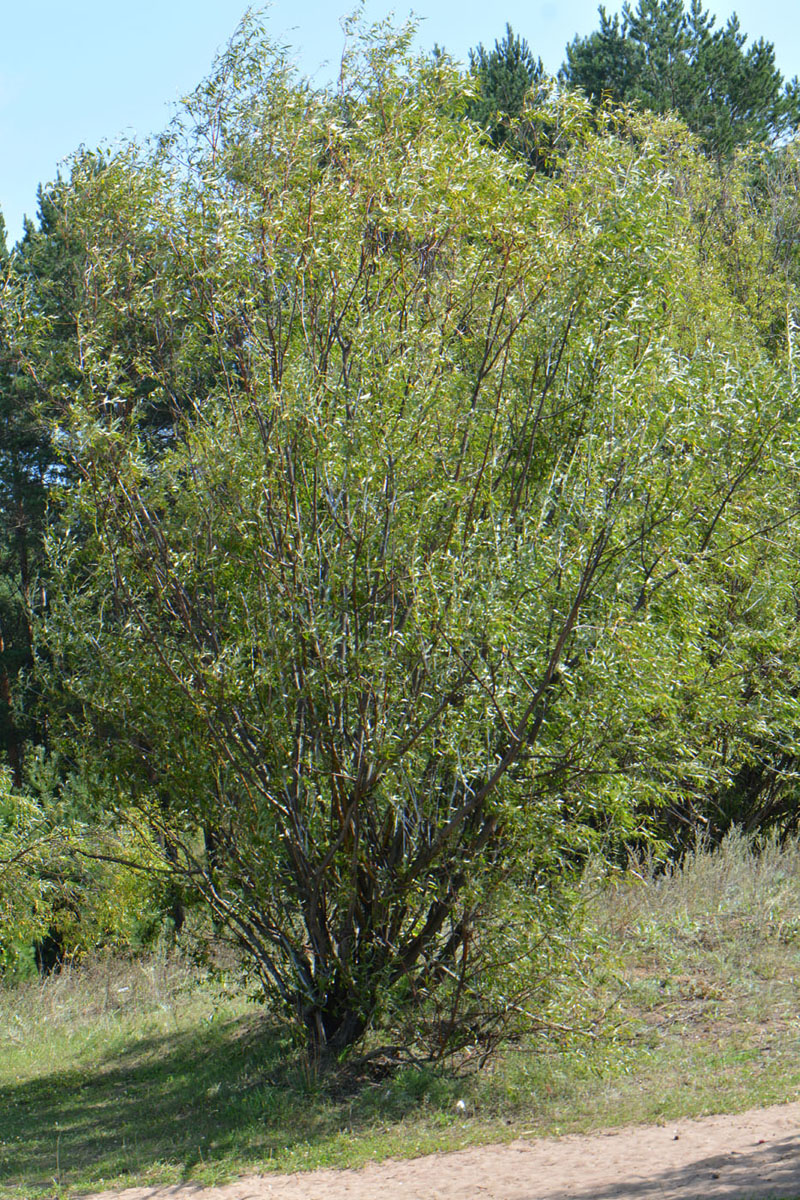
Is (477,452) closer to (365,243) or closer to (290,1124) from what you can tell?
(365,243)

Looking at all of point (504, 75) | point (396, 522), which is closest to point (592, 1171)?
point (396, 522)

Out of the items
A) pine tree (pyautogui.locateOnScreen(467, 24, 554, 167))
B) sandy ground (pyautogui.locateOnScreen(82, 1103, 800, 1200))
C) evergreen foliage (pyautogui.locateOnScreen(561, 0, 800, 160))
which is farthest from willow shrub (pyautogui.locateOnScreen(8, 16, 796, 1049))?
evergreen foliage (pyautogui.locateOnScreen(561, 0, 800, 160))

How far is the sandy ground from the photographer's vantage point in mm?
5305

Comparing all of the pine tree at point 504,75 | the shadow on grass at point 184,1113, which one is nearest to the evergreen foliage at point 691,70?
the pine tree at point 504,75

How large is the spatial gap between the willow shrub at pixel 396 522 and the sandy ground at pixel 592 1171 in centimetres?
116

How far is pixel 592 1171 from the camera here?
5832 millimetres

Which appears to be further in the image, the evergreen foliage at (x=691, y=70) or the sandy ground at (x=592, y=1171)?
the evergreen foliage at (x=691, y=70)

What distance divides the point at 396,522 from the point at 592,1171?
12.4 ft

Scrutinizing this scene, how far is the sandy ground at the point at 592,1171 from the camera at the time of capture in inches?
209

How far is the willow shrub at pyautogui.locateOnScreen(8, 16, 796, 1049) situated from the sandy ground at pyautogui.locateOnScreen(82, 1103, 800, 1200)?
1.16 metres

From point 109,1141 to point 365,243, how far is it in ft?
21.1

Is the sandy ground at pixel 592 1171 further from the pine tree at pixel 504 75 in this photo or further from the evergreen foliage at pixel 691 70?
the evergreen foliage at pixel 691 70

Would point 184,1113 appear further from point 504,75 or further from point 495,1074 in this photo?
point 504,75

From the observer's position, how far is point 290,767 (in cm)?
740
